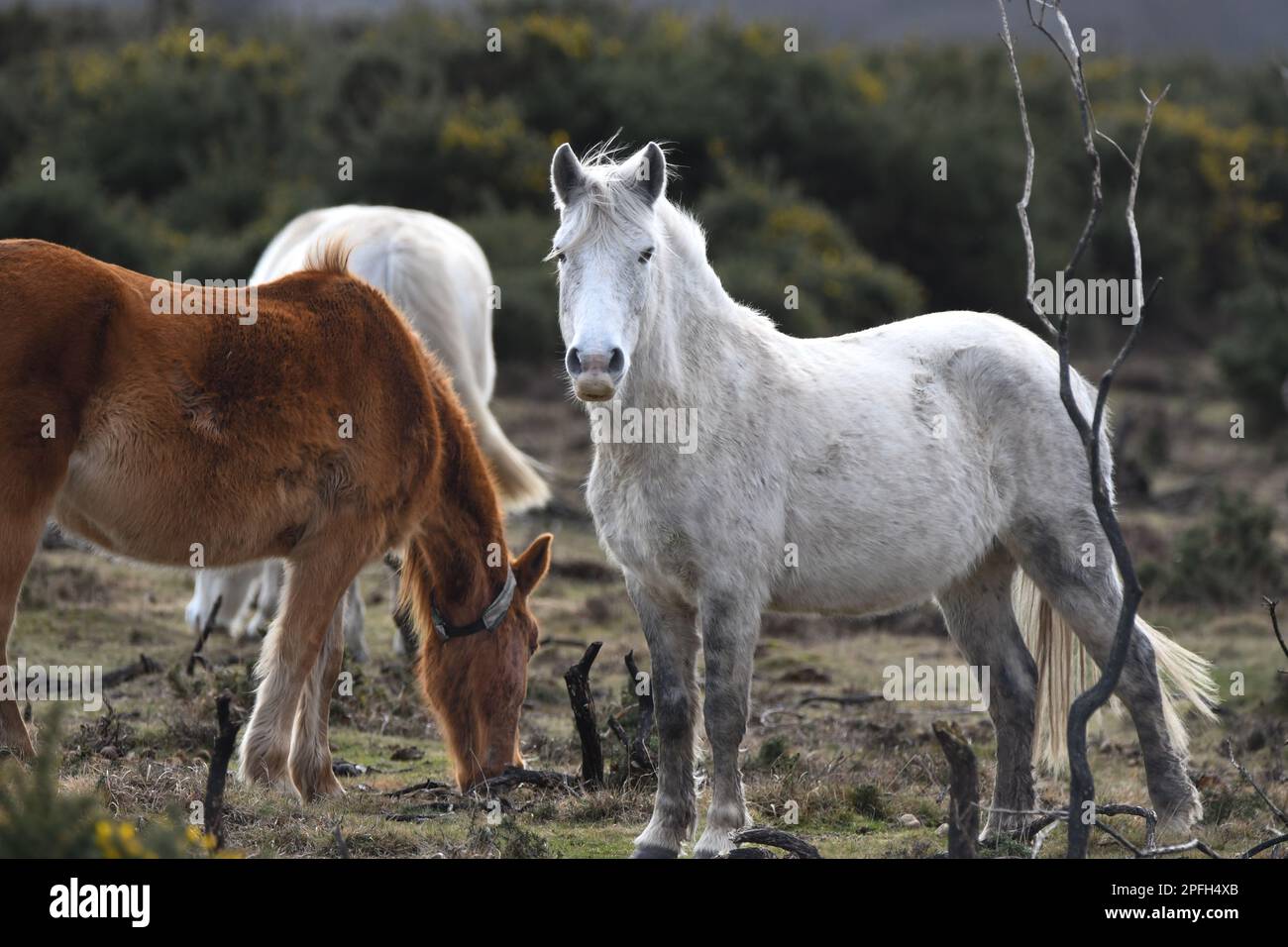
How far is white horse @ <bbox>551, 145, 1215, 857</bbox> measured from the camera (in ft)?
16.5

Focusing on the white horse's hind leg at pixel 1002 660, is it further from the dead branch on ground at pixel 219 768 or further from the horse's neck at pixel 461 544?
the dead branch on ground at pixel 219 768

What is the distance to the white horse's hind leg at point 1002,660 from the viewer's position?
5.97m

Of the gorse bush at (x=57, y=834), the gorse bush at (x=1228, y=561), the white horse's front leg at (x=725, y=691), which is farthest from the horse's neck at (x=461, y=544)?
A: the gorse bush at (x=1228, y=561)

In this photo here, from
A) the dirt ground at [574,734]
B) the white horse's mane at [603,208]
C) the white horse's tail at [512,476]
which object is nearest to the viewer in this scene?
the white horse's mane at [603,208]

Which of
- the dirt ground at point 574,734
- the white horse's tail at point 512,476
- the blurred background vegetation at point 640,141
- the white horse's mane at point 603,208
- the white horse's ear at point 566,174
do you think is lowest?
the dirt ground at point 574,734

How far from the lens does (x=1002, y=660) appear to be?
20.0ft

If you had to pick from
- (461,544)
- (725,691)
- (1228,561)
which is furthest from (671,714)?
(1228,561)

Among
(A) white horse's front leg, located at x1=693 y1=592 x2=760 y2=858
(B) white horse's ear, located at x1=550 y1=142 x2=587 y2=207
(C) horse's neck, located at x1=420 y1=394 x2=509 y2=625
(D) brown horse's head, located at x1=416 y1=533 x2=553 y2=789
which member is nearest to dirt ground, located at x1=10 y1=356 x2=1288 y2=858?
(D) brown horse's head, located at x1=416 y1=533 x2=553 y2=789

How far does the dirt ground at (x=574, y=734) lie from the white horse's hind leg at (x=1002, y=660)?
31 cm

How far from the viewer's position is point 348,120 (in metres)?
25.8

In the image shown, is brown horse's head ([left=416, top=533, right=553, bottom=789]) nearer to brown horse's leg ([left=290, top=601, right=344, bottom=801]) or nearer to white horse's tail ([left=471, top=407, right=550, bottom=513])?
brown horse's leg ([left=290, top=601, right=344, bottom=801])

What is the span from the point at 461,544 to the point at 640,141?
19.6 metres

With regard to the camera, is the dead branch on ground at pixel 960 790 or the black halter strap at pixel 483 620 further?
the black halter strap at pixel 483 620
